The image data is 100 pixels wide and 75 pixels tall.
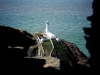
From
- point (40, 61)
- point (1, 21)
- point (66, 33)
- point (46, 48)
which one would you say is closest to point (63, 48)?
point (46, 48)

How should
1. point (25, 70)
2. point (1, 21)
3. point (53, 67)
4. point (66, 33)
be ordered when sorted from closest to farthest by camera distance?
point (25, 70) < point (53, 67) < point (66, 33) < point (1, 21)

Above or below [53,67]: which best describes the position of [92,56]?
above

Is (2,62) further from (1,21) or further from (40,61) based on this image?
(1,21)

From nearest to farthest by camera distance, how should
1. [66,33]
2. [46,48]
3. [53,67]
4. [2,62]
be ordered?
[2,62] → [53,67] → [46,48] → [66,33]

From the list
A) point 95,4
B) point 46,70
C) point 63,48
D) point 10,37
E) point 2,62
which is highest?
point 95,4

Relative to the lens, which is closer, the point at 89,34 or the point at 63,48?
the point at 89,34

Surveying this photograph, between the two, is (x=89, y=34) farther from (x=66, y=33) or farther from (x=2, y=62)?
(x=66, y=33)

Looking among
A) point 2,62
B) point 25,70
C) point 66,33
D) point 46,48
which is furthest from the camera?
point 66,33

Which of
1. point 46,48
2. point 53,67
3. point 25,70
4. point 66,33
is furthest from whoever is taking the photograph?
point 66,33

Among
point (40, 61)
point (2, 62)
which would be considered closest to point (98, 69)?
point (40, 61)
